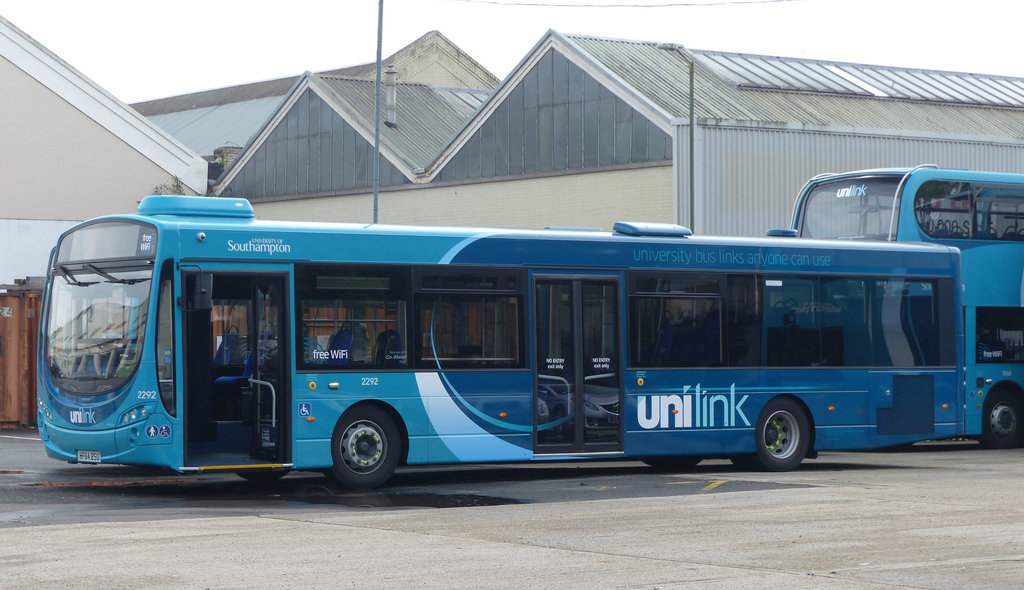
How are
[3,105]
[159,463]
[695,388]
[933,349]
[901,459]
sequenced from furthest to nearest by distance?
[3,105], [901,459], [933,349], [695,388], [159,463]

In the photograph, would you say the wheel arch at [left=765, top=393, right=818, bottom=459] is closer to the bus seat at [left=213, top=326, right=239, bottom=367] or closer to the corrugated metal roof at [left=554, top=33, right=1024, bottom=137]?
the bus seat at [left=213, top=326, right=239, bottom=367]

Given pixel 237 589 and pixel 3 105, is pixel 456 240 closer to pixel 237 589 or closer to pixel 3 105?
pixel 237 589

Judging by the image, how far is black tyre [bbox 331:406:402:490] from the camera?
604 inches

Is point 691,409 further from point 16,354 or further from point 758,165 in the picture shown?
point 758,165

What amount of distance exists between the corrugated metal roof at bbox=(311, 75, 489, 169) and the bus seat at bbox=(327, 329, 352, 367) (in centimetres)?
3407

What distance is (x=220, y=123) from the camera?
81250 mm

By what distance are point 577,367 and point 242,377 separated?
157 inches

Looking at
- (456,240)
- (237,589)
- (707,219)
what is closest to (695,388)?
(456,240)

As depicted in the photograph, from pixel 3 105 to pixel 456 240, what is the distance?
25661 millimetres

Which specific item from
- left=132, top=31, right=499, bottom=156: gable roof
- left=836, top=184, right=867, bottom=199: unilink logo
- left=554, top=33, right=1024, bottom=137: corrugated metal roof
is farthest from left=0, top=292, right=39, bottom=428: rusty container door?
left=132, top=31, right=499, bottom=156: gable roof

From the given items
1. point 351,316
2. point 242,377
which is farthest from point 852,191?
point 242,377

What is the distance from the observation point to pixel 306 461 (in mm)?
15016

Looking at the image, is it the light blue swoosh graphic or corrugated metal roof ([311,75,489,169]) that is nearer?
the light blue swoosh graphic

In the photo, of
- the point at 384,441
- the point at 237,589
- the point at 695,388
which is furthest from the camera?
the point at 695,388
